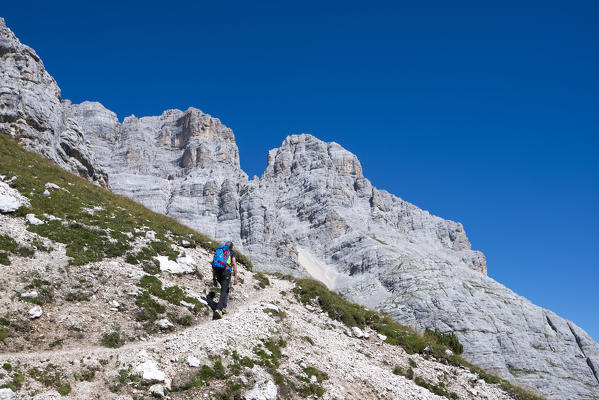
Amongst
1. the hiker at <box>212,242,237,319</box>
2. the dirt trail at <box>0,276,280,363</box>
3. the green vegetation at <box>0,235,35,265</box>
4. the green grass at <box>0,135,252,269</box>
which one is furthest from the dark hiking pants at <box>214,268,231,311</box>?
the green vegetation at <box>0,235,35,265</box>

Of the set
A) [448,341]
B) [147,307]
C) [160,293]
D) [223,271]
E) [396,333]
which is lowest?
[147,307]

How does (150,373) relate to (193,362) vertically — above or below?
below

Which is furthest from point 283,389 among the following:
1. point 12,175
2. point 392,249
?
point 392,249

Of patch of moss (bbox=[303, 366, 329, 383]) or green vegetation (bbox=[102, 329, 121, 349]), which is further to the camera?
patch of moss (bbox=[303, 366, 329, 383])

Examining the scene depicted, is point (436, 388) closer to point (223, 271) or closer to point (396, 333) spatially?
point (396, 333)

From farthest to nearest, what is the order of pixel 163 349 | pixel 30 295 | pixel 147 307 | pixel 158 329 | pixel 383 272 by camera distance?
pixel 383 272, pixel 147 307, pixel 158 329, pixel 30 295, pixel 163 349

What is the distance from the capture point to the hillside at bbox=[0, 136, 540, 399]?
43.5 ft

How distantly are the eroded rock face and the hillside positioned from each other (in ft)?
71.0

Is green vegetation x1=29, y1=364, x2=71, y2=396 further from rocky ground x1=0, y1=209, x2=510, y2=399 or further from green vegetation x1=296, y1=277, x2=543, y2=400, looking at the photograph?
green vegetation x1=296, y1=277, x2=543, y2=400

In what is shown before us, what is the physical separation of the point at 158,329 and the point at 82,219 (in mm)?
10530

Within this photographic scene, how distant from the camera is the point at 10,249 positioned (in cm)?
1767

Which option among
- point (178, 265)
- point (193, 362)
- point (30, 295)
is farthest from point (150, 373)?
point (178, 265)

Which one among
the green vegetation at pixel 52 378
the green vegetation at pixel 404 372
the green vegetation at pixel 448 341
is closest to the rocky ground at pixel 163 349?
the green vegetation at pixel 52 378

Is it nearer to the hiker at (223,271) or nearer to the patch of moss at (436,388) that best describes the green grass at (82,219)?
the hiker at (223,271)
